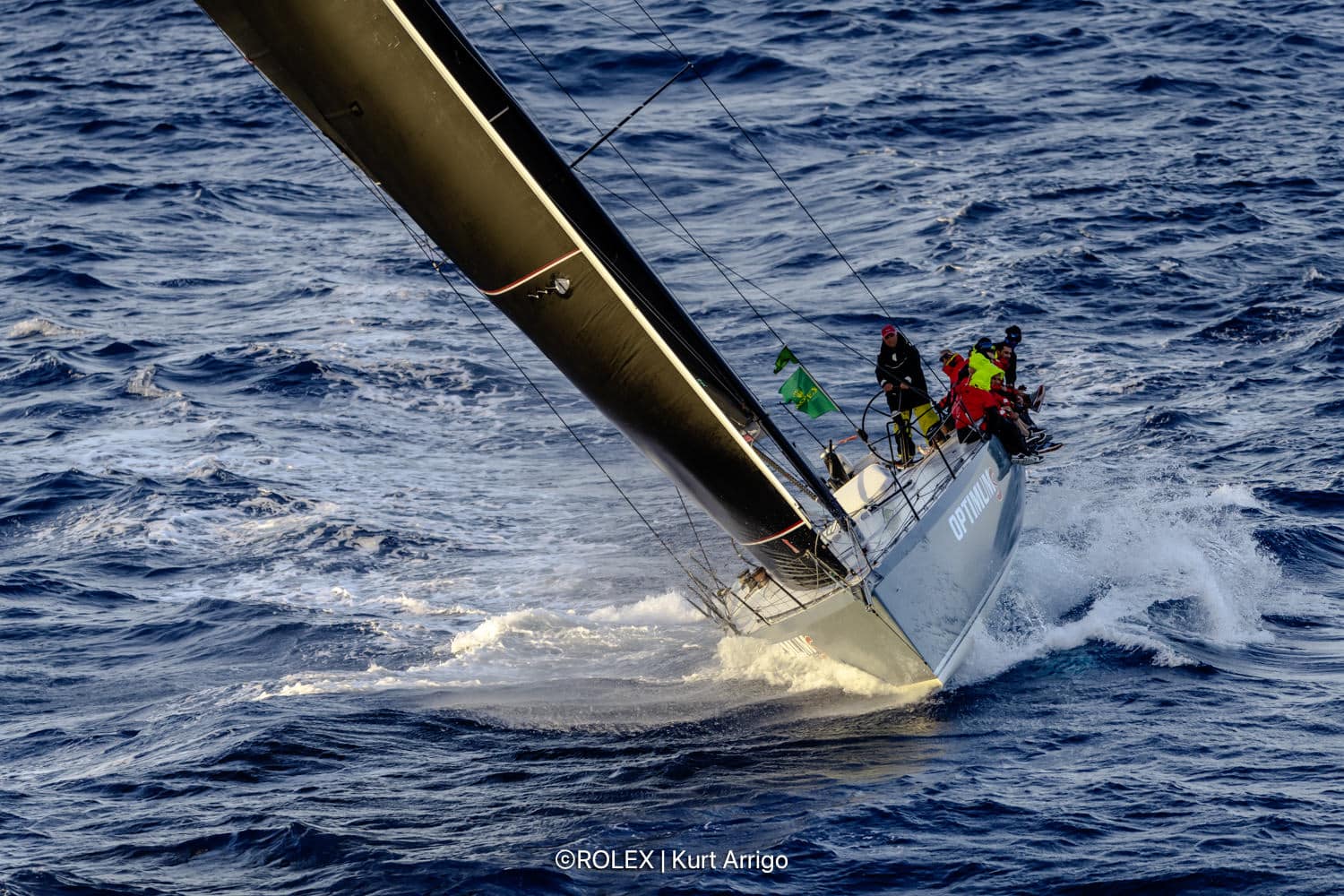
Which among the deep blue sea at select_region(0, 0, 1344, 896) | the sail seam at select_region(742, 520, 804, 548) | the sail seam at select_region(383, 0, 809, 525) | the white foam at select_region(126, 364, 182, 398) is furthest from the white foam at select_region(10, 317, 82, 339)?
the sail seam at select_region(383, 0, 809, 525)

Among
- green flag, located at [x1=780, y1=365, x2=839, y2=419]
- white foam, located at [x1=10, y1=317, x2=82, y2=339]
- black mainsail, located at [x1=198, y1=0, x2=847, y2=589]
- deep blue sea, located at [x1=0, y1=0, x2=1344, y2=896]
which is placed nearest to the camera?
black mainsail, located at [x1=198, y1=0, x2=847, y2=589]

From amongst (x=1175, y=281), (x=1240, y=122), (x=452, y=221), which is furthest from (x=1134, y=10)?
(x=452, y=221)

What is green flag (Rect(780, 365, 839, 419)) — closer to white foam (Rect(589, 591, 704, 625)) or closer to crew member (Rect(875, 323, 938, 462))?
crew member (Rect(875, 323, 938, 462))

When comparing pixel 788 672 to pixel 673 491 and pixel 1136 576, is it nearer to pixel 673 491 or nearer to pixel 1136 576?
pixel 1136 576

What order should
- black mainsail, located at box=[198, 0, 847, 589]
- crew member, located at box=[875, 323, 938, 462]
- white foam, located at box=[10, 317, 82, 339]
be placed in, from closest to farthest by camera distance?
black mainsail, located at box=[198, 0, 847, 589] < crew member, located at box=[875, 323, 938, 462] < white foam, located at box=[10, 317, 82, 339]

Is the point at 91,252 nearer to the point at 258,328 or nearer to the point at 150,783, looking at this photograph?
the point at 258,328

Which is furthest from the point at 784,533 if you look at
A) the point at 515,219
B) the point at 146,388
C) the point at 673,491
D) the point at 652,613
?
the point at 146,388
